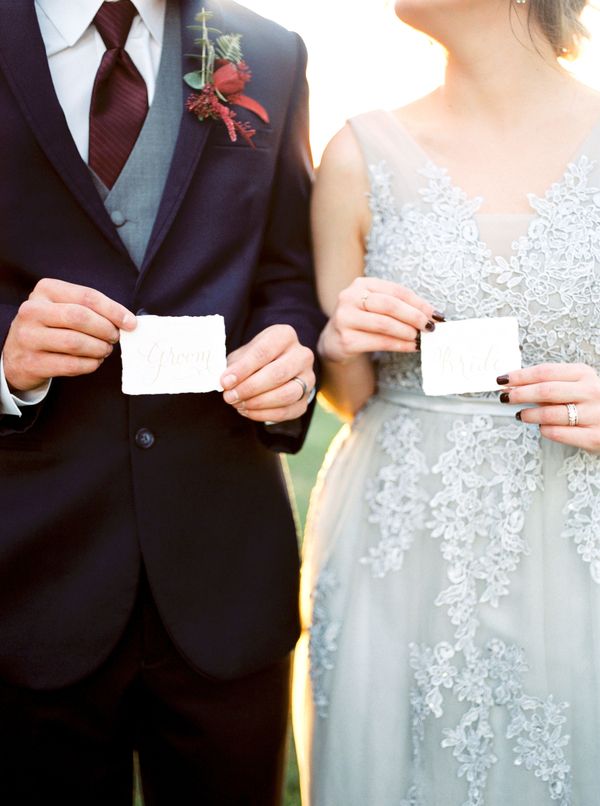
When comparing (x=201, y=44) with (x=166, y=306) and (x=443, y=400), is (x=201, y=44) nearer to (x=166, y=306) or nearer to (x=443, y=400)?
(x=166, y=306)

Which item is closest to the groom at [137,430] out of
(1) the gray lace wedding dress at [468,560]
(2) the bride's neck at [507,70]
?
(1) the gray lace wedding dress at [468,560]

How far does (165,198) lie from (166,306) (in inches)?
9.1

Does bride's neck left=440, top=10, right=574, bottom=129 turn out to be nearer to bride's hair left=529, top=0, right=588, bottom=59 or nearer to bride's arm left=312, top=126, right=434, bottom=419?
bride's hair left=529, top=0, right=588, bottom=59

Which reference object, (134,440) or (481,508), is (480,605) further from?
(134,440)

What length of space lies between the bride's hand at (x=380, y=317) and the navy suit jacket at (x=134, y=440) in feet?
0.48

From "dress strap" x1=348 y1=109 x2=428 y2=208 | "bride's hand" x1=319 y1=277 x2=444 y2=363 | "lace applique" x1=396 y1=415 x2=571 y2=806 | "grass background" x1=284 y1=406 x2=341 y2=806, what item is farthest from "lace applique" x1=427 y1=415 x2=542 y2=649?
"grass background" x1=284 y1=406 x2=341 y2=806

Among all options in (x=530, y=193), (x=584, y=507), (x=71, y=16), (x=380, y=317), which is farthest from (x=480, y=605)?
(x=71, y=16)

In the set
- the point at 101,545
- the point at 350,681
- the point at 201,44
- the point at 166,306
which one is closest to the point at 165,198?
the point at 166,306

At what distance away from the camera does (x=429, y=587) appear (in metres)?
2.09

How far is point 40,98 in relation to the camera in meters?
1.77

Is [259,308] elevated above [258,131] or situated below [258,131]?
below

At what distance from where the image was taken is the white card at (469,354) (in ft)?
6.14

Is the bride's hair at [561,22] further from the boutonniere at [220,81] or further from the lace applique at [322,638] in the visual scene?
the lace applique at [322,638]

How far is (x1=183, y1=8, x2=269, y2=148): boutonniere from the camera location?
6.29ft
